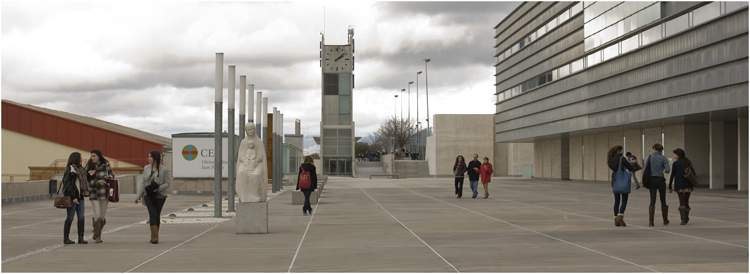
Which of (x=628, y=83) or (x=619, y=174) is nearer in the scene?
(x=619, y=174)

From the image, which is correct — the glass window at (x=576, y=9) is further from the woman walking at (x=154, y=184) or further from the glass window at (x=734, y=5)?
the woman walking at (x=154, y=184)

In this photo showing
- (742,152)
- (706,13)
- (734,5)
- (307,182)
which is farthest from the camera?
(742,152)

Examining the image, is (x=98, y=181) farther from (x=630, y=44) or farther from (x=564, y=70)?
(x=564, y=70)

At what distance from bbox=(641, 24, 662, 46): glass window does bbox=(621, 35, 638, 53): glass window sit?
3.23 feet

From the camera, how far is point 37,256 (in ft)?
40.2

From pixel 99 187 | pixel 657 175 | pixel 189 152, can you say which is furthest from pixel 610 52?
pixel 99 187

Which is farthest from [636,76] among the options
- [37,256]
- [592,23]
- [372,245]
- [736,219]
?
[37,256]

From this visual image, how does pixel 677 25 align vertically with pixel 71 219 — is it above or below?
above

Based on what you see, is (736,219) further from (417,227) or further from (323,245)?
(323,245)

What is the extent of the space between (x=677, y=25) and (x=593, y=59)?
1411 centimetres

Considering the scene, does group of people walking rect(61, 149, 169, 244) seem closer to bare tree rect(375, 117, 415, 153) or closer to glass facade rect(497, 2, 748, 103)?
glass facade rect(497, 2, 748, 103)

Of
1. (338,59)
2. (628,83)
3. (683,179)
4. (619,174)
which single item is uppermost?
(338,59)

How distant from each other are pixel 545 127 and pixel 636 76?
67.4ft

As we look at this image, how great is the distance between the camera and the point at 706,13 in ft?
129
